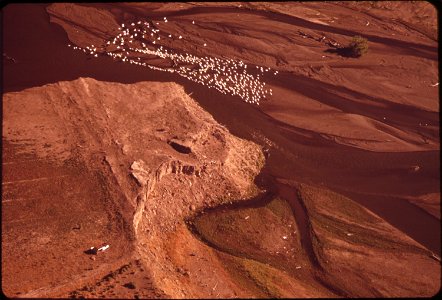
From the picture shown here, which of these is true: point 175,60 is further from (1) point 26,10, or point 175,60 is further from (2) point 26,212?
(2) point 26,212

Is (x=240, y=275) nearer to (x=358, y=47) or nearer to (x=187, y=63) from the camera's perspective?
(x=187, y=63)

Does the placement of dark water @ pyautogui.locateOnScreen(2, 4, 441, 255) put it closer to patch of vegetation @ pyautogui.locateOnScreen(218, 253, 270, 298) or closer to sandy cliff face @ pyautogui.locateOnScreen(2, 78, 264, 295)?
sandy cliff face @ pyautogui.locateOnScreen(2, 78, 264, 295)

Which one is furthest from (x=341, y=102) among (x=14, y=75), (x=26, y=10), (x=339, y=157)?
(x=26, y=10)

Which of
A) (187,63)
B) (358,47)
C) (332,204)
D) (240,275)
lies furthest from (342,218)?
(358,47)

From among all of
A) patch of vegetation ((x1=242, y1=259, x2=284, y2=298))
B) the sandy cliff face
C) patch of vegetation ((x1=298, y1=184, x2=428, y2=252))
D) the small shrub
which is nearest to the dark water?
patch of vegetation ((x1=298, y1=184, x2=428, y2=252))

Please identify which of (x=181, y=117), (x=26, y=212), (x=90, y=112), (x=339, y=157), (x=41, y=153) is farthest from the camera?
(x=339, y=157)

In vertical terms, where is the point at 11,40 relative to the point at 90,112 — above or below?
above
